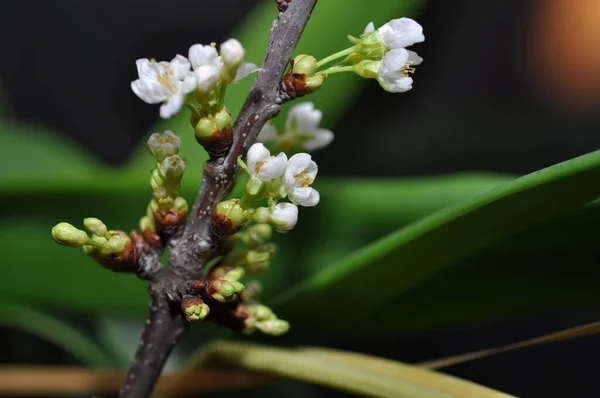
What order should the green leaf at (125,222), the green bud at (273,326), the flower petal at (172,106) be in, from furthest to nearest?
the green leaf at (125,222), the green bud at (273,326), the flower petal at (172,106)

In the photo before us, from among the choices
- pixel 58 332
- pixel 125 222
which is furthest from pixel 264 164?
pixel 58 332

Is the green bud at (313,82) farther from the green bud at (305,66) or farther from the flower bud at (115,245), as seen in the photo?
the flower bud at (115,245)

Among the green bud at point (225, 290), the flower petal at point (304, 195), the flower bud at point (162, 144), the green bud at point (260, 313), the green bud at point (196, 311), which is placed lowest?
the green bud at point (196, 311)

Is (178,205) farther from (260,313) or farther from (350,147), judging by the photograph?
(350,147)

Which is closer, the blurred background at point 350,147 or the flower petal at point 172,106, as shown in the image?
the flower petal at point 172,106

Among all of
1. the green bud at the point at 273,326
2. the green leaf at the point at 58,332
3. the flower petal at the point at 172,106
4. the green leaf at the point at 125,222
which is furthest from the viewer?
the green leaf at the point at 58,332

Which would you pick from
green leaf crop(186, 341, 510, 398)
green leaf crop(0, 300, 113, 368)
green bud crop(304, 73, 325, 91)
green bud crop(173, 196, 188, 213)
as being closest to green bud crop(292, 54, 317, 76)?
green bud crop(304, 73, 325, 91)

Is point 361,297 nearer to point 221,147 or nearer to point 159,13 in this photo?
point 221,147

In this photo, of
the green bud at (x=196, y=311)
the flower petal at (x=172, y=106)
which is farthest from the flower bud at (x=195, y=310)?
the flower petal at (x=172, y=106)

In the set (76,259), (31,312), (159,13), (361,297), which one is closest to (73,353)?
(31,312)
